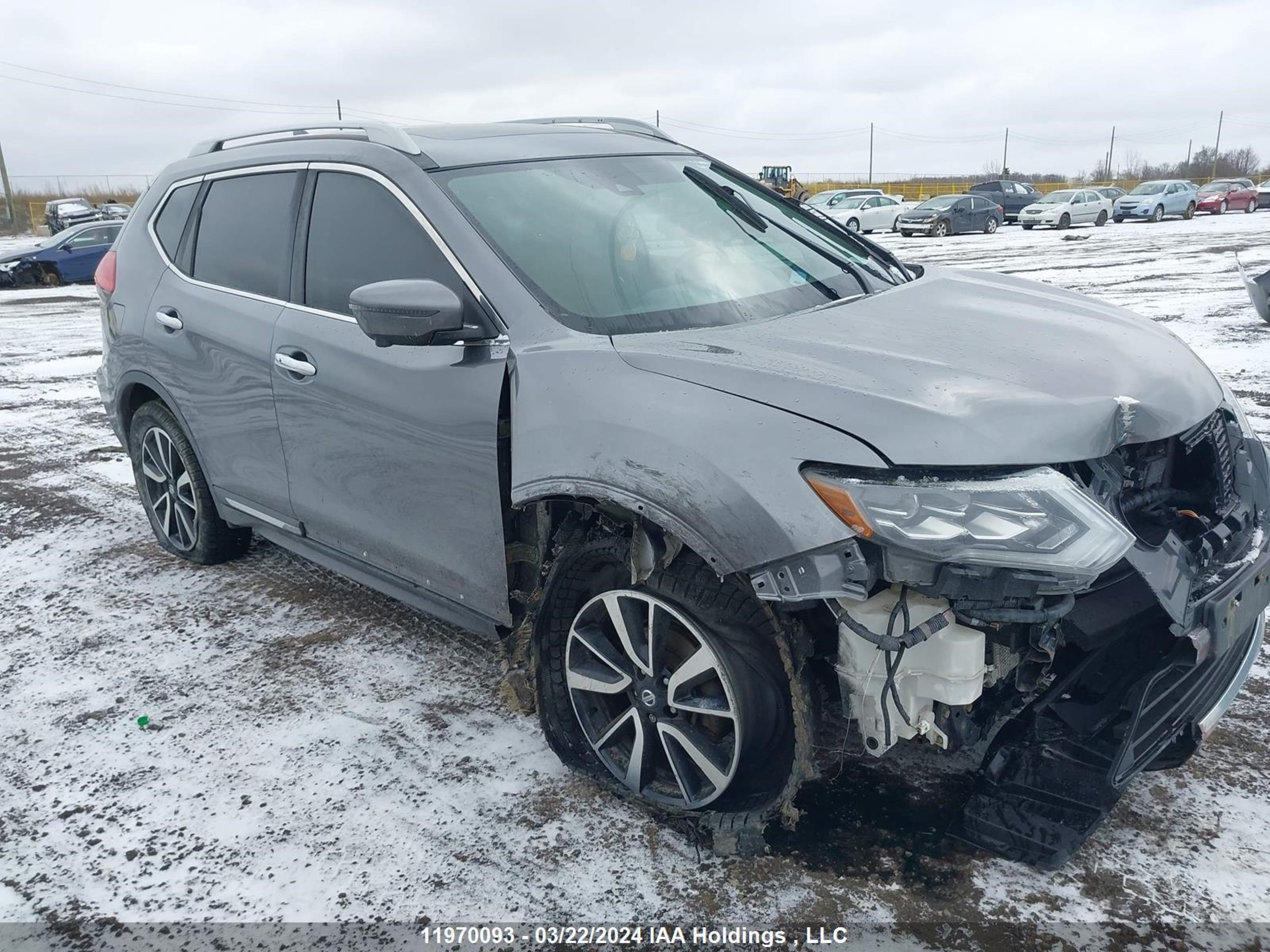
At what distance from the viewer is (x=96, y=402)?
8477mm

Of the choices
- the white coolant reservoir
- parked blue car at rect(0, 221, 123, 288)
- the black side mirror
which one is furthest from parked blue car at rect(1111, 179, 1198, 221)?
the white coolant reservoir

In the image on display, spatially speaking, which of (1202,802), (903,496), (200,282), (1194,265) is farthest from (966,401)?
(1194,265)

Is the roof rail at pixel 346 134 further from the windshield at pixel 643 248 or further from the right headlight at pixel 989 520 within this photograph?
the right headlight at pixel 989 520

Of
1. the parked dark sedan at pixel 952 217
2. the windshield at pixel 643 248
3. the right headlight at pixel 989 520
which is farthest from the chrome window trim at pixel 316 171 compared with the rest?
the parked dark sedan at pixel 952 217

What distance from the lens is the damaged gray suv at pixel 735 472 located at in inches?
84.7

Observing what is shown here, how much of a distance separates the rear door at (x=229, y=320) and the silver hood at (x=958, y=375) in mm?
1700

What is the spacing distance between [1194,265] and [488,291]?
716 inches

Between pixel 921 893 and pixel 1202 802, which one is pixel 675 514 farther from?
pixel 1202 802

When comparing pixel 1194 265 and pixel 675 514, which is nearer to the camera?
pixel 675 514

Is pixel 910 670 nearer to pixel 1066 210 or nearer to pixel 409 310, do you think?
pixel 409 310

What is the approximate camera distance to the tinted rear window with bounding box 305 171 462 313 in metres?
3.04

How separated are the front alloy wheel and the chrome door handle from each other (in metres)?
1.36

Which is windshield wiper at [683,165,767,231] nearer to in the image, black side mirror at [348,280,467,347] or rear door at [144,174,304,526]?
black side mirror at [348,280,467,347]

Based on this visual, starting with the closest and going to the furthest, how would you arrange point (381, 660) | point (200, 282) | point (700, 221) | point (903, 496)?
point (903, 496) → point (700, 221) → point (381, 660) → point (200, 282)
